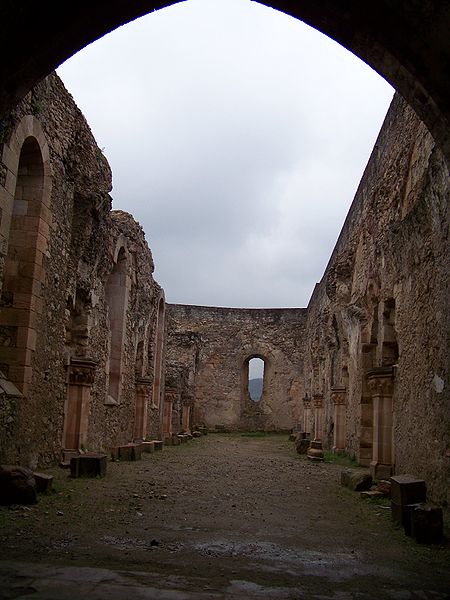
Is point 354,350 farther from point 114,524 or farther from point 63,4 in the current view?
point 63,4

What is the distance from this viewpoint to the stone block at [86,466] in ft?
29.0

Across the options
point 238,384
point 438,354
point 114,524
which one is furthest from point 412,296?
point 238,384

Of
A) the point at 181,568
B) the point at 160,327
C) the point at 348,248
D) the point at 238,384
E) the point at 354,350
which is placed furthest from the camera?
the point at 238,384

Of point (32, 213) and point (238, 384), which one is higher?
point (32, 213)

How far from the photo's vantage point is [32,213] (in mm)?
8969

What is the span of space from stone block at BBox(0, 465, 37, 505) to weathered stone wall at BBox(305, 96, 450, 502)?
4416 millimetres

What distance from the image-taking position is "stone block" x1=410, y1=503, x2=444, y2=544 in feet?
16.9

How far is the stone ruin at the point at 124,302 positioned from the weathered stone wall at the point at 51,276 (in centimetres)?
3

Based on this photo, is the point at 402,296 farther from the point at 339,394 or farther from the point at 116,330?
the point at 339,394

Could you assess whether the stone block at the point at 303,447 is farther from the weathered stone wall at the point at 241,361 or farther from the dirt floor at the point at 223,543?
the weathered stone wall at the point at 241,361

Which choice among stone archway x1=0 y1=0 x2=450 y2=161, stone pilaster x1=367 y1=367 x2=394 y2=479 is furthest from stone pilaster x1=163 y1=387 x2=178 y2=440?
stone archway x1=0 y1=0 x2=450 y2=161

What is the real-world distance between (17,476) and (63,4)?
458 centimetres

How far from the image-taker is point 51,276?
9602 millimetres

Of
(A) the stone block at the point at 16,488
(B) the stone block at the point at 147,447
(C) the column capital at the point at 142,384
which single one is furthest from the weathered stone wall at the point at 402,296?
(C) the column capital at the point at 142,384
